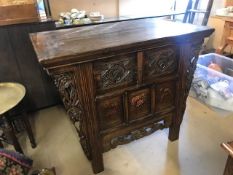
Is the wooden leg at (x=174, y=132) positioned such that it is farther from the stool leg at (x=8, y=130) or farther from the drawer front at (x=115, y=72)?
the stool leg at (x=8, y=130)

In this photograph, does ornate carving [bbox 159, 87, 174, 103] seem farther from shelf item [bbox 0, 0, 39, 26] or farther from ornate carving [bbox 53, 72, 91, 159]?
shelf item [bbox 0, 0, 39, 26]

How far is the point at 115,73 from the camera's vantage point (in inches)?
42.1

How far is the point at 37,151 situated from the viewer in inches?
61.5

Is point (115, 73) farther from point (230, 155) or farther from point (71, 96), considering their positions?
point (230, 155)

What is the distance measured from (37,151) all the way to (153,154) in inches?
35.8

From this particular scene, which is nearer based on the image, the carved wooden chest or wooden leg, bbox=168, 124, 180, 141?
the carved wooden chest

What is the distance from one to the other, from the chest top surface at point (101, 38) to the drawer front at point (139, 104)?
0.32 metres

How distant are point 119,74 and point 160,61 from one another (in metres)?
0.27

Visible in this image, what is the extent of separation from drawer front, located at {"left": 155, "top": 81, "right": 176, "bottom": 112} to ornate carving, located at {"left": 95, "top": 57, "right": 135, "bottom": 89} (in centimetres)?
25

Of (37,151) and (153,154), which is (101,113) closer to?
(153,154)

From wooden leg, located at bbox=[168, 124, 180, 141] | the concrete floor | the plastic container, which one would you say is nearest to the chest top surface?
wooden leg, located at bbox=[168, 124, 180, 141]

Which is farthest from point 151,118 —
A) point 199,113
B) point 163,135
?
point 199,113

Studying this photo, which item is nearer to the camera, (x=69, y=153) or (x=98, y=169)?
(x=98, y=169)

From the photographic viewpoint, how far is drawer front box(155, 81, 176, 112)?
1.28 m
